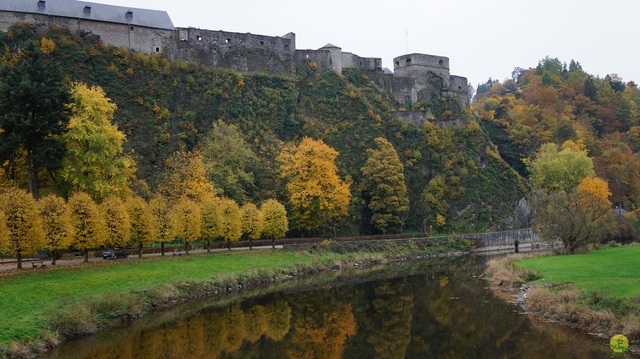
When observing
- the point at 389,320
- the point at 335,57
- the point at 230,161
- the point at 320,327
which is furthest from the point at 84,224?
the point at 335,57

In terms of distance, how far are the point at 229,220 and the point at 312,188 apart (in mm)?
13231

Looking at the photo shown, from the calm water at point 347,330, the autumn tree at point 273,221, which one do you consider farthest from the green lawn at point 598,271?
the autumn tree at point 273,221

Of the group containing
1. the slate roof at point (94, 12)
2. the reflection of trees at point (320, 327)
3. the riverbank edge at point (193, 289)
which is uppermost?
the slate roof at point (94, 12)

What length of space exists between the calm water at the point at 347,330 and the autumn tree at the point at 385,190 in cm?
3014

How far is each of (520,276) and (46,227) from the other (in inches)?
1219

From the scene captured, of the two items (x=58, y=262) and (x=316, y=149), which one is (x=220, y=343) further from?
(x=316, y=149)

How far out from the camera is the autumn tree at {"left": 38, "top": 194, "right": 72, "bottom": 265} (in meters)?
35.6

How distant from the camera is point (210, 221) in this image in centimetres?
4972

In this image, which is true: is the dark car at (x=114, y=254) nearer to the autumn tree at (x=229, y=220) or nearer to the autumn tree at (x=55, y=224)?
the autumn tree at (x=55, y=224)

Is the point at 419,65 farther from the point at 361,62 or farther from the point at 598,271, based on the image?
the point at 598,271

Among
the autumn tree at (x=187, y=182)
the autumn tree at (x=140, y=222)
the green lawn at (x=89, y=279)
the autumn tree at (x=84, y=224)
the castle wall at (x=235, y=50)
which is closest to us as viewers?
the green lawn at (x=89, y=279)

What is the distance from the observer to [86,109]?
44906 millimetres

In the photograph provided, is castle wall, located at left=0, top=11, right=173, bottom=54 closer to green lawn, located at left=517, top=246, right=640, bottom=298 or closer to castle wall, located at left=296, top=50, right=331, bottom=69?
castle wall, located at left=296, top=50, right=331, bottom=69

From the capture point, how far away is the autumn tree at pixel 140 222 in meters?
43.2
